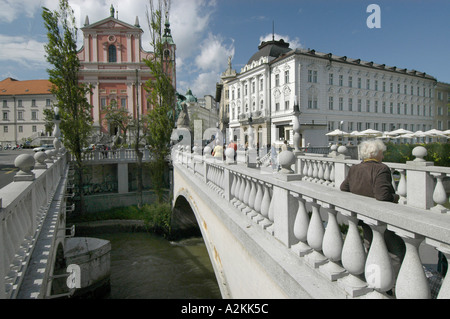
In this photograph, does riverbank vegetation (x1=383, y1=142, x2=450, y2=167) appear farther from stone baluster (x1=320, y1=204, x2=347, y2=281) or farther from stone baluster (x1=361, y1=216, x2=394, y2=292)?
stone baluster (x1=361, y1=216, x2=394, y2=292)

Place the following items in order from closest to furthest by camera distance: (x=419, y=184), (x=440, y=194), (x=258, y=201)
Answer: (x=258, y=201) < (x=440, y=194) < (x=419, y=184)

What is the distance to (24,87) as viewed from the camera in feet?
205

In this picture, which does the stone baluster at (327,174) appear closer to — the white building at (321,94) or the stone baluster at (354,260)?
the stone baluster at (354,260)

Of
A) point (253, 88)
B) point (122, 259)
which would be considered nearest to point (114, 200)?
point (122, 259)

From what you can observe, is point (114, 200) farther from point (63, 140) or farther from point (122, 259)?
point (122, 259)

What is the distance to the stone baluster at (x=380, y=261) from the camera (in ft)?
6.52

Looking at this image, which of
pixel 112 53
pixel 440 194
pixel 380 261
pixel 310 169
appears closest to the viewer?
pixel 380 261

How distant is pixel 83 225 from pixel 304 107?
27974mm

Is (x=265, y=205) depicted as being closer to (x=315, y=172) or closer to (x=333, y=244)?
(x=333, y=244)

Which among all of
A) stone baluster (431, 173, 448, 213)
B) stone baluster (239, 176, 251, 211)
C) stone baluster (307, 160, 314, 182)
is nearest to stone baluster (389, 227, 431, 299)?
stone baluster (239, 176, 251, 211)

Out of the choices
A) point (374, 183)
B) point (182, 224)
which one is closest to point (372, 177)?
point (374, 183)

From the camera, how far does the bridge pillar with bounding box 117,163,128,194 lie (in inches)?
835

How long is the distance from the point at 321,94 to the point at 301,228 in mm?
37326
